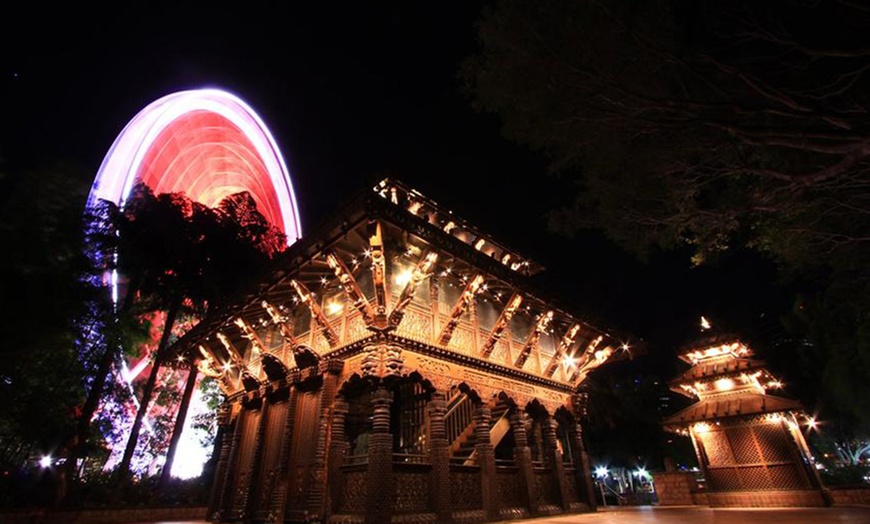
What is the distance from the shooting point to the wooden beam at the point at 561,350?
41.7 feet

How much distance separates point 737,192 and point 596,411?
972 inches

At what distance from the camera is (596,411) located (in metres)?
29.0

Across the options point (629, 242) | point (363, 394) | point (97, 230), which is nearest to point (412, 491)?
point (363, 394)

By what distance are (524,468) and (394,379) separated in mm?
4752

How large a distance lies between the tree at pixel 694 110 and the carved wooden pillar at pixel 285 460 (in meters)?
8.19

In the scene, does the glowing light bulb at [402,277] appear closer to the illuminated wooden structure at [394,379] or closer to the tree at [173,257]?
the illuminated wooden structure at [394,379]

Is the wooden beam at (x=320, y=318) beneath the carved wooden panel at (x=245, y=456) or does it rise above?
above

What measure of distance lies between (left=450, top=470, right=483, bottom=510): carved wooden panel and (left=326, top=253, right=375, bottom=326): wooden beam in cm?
394

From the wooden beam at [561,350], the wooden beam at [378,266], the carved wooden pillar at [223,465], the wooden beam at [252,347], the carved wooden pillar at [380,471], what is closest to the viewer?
the carved wooden pillar at [380,471]

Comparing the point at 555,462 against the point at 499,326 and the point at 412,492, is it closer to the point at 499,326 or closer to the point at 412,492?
the point at 499,326

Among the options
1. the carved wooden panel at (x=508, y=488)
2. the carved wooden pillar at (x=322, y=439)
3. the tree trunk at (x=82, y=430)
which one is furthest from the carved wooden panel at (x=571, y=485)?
the tree trunk at (x=82, y=430)

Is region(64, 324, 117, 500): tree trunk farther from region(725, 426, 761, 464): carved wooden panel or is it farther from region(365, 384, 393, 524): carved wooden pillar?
region(725, 426, 761, 464): carved wooden panel

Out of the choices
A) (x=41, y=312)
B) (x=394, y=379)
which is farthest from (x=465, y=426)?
(x=41, y=312)

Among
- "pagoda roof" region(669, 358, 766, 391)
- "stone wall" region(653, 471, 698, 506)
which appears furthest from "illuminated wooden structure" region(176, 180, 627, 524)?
"stone wall" region(653, 471, 698, 506)
